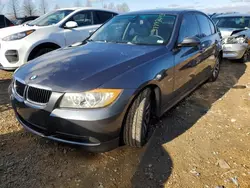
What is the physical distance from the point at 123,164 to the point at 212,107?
222 centimetres

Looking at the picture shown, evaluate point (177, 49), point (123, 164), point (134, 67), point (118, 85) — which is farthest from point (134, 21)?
point (123, 164)

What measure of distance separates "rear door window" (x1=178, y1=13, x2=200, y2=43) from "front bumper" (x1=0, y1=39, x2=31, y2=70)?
3.14 metres

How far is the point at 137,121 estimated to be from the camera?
2.60 m

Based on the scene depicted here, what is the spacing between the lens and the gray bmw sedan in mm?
2270

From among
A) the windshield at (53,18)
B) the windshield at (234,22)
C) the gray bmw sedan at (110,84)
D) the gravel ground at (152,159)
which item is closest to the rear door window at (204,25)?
the gray bmw sedan at (110,84)

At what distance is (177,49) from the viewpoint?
3291mm

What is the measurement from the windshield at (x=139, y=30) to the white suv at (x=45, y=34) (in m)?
1.77

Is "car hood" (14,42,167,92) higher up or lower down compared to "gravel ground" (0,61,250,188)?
higher up

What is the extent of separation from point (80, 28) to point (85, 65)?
3.68m

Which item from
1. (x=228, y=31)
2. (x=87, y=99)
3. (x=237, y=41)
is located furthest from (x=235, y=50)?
(x=87, y=99)

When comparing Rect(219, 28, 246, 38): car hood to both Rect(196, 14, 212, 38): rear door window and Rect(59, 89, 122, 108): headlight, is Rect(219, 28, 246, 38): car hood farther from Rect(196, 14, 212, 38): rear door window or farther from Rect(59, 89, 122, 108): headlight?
Rect(59, 89, 122, 108): headlight

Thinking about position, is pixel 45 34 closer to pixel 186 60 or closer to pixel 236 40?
pixel 186 60

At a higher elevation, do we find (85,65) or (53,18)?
(53,18)

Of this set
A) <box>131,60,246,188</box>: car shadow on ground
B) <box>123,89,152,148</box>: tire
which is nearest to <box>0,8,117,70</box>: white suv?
<box>131,60,246,188</box>: car shadow on ground
